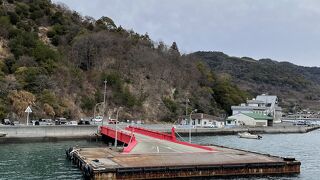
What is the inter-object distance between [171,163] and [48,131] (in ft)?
99.8

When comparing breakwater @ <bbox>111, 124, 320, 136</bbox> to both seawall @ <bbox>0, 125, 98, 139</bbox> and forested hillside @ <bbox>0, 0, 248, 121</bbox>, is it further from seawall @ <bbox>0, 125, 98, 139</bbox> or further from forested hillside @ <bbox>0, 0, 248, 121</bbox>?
forested hillside @ <bbox>0, 0, 248, 121</bbox>

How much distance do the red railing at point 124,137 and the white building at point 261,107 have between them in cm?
6030

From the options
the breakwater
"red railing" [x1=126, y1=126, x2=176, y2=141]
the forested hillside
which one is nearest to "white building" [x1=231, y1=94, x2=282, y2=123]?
the forested hillside

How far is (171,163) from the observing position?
3191cm

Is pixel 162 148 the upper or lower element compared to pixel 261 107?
lower

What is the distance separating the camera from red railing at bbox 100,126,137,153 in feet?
125

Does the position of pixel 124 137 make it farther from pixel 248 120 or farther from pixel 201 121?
pixel 248 120

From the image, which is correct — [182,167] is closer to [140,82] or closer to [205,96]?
[140,82]

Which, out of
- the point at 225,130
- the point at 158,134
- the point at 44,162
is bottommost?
the point at 44,162

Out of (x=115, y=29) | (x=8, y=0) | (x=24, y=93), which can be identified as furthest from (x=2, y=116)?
(x=115, y=29)

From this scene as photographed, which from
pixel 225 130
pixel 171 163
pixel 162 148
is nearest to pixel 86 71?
pixel 225 130

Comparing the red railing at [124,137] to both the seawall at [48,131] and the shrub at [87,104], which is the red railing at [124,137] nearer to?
the seawall at [48,131]

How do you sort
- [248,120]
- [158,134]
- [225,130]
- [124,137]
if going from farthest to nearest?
[248,120] < [225,130] < [124,137] < [158,134]

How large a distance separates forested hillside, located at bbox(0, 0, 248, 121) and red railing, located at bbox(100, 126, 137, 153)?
18.5 meters
